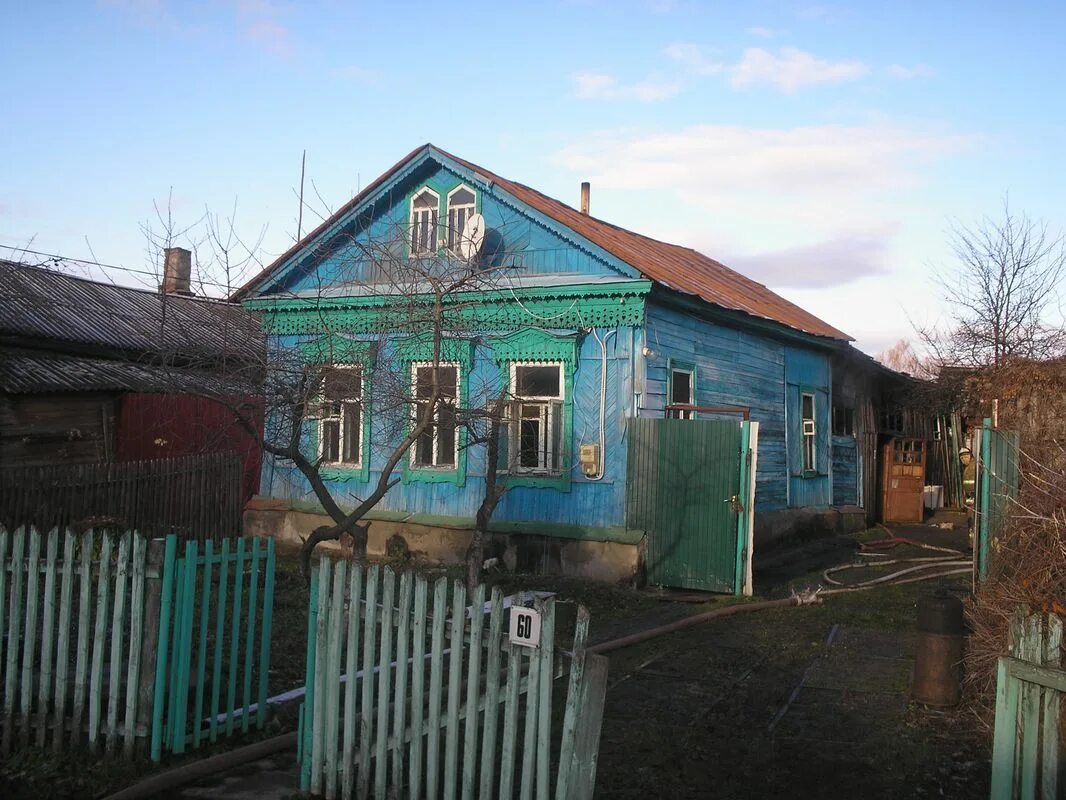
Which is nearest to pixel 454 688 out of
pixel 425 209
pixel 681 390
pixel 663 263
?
pixel 681 390

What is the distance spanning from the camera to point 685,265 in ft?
59.7

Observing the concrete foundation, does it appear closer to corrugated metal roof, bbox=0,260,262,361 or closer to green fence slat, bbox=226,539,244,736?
corrugated metal roof, bbox=0,260,262,361

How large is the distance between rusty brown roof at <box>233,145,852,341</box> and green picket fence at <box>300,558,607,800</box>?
23.6ft

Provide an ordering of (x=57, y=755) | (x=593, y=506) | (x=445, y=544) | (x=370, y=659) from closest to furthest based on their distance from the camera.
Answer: (x=370, y=659) < (x=57, y=755) < (x=593, y=506) < (x=445, y=544)

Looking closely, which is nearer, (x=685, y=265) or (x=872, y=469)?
(x=685, y=265)

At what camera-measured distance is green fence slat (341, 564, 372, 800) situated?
5031mm

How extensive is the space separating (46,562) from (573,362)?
26.5 feet

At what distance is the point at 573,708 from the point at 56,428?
62.0ft

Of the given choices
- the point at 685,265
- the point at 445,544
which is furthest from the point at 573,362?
the point at 685,265

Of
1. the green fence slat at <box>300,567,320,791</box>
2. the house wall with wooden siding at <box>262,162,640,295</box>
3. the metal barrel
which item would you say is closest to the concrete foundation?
the house wall with wooden siding at <box>262,162,640,295</box>

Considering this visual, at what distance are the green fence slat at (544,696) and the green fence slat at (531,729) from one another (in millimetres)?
24

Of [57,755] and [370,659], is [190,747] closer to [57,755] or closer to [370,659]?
[57,755]

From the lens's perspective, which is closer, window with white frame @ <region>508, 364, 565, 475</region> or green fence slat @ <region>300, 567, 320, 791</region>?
green fence slat @ <region>300, 567, 320, 791</region>

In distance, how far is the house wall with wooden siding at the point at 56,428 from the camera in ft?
63.2
